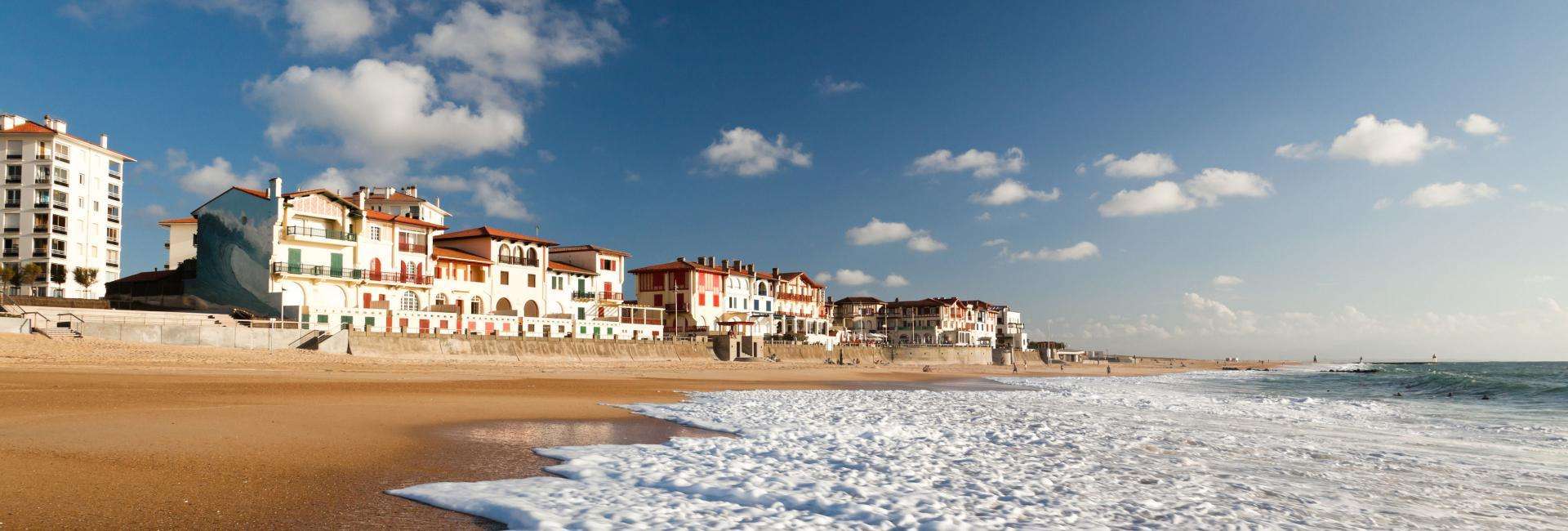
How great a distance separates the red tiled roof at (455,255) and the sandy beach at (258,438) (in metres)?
26.3

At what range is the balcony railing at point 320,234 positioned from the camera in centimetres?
4459

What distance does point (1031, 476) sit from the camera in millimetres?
9539

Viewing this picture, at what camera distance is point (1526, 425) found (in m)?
19.5

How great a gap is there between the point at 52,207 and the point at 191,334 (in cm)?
4414

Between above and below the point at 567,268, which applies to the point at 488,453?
below

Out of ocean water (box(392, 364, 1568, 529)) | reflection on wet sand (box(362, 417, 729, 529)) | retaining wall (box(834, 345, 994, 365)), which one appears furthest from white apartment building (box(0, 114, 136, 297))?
ocean water (box(392, 364, 1568, 529))

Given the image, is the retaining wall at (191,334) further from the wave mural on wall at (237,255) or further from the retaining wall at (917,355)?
the retaining wall at (917,355)

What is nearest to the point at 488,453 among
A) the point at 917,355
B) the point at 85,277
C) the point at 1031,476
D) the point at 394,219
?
the point at 1031,476

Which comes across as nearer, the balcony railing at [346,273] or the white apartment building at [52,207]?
the balcony railing at [346,273]

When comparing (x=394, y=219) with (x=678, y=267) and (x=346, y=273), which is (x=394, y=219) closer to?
(x=346, y=273)

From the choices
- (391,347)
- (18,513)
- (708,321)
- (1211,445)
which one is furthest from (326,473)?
(708,321)

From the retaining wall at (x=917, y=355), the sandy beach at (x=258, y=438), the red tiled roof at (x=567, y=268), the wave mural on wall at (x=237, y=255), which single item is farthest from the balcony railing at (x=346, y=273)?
the retaining wall at (x=917, y=355)

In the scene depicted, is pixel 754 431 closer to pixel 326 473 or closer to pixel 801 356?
pixel 326 473

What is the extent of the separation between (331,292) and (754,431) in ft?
133
